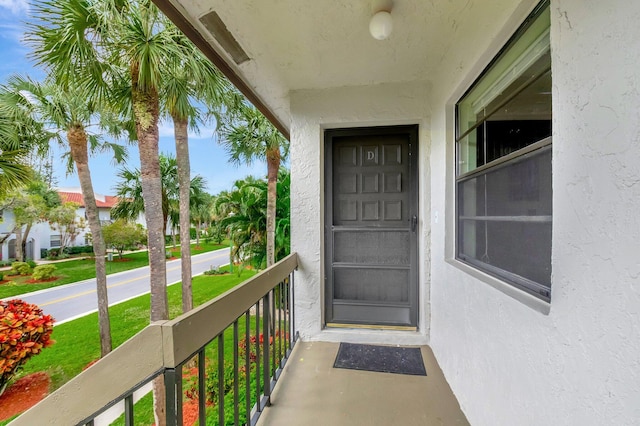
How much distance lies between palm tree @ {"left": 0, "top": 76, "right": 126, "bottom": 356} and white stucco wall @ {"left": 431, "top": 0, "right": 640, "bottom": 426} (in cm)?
679

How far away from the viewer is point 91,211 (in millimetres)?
6934

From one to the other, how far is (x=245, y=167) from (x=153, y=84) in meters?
4.02

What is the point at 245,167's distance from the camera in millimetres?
8477

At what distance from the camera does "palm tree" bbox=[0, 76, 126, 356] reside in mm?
5958

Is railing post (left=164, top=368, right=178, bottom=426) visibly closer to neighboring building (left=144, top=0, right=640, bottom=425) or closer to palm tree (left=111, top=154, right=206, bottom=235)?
neighboring building (left=144, top=0, right=640, bottom=425)

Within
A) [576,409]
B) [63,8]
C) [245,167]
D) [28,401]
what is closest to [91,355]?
[28,401]

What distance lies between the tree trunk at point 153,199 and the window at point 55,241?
9.95m

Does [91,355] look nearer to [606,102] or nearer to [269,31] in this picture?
[269,31]

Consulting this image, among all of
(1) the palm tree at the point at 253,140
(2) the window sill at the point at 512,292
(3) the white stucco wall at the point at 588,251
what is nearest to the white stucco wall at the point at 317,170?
(2) the window sill at the point at 512,292

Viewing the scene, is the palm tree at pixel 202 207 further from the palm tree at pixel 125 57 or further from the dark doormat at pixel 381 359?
the dark doormat at pixel 381 359

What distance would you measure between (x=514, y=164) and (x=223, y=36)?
74.2 inches

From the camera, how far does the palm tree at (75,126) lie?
5.96 meters

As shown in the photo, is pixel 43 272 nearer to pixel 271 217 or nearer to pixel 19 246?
pixel 19 246

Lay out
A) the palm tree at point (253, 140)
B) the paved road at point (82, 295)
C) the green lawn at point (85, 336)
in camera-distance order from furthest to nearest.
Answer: the paved road at point (82, 295) → the green lawn at point (85, 336) → the palm tree at point (253, 140)
